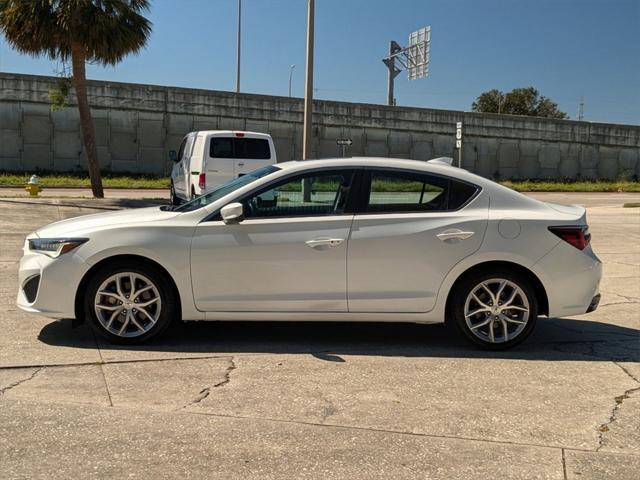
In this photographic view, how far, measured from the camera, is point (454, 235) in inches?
205

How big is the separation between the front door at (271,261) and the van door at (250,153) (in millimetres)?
9415

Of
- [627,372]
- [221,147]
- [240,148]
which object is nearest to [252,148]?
[240,148]

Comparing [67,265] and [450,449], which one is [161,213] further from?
[450,449]

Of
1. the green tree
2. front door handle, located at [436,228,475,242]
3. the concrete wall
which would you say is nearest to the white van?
front door handle, located at [436,228,475,242]

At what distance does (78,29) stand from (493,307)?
17.2m

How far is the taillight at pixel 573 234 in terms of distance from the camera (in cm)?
528

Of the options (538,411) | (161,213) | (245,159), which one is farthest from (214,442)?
(245,159)

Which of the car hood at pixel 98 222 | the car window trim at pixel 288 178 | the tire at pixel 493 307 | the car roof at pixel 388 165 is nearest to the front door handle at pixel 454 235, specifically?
the tire at pixel 493 307

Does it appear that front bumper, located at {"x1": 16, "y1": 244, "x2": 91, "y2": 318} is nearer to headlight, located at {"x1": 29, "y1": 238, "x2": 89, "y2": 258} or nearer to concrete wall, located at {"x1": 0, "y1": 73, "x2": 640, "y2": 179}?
headlight, located at {"x1": 29, "y1": 238, "x2": 89, "y2": 258}

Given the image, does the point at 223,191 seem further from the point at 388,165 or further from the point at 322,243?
the point at 388,165

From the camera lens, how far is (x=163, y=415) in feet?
12.7

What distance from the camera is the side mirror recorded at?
5.04 metres

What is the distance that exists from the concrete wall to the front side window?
30.3 metres

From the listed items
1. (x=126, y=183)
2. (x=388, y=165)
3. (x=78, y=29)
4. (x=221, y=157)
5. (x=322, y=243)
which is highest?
(x=78, y=29)
